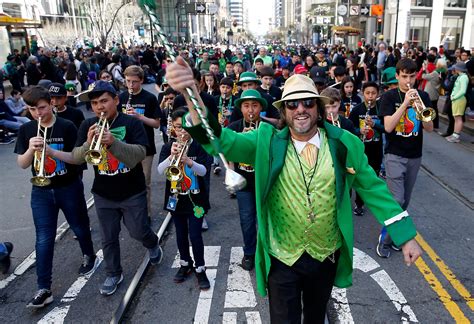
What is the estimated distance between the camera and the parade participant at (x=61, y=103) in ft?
17.0

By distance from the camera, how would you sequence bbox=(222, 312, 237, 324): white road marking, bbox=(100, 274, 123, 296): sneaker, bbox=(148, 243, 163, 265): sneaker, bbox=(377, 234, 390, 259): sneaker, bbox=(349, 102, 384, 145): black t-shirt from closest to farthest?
bbox=(222, 312, 237, 324): white road marking
bbox=(100, 274, 123, 296): sneaker
bbox=(148, 243, 163, 265): sneaker
bbox=(377, 234, 390, 259): sneaker
bbox=(349, 102, 384, 145): black t-shirt

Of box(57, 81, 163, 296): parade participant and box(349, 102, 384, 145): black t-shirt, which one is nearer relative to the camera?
box(57, 81, 163, 296): parade participant

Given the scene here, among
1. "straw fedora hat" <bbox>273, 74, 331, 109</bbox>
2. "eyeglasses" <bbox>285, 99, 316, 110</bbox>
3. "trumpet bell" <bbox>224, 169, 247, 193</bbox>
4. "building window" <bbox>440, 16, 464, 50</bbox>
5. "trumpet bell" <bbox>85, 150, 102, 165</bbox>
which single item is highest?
"building window" <bbox>440, 16, 464, 50</bbox>

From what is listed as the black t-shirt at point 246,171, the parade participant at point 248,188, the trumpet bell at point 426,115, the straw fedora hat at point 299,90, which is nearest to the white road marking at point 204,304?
the parade participant at point 248,188

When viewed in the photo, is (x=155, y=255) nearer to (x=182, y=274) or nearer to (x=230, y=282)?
(x=182, y=274)

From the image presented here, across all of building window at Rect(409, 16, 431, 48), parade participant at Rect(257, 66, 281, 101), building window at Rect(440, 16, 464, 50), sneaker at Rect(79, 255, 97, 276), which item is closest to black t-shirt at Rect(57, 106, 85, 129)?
sneaker at Rect(79, 255, 97, 276)

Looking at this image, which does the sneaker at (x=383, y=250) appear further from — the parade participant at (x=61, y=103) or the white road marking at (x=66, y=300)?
the parade participant at (x=61, y=103)

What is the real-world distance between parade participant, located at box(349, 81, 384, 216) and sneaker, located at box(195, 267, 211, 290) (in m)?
2.94

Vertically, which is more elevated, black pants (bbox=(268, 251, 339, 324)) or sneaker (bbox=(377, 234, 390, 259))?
black pants (bbox=(268, 251, 339, 324))

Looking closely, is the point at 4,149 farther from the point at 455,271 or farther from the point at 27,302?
the point at 455,271

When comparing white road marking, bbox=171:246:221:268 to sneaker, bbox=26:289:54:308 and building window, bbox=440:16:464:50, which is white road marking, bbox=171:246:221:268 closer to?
sneaker, bbox=26:289:54:308

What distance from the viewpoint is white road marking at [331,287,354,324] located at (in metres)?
3.92

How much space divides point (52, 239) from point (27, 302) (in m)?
0.73

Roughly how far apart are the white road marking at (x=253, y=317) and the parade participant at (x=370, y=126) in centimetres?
299
